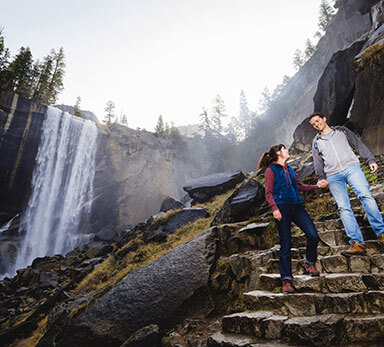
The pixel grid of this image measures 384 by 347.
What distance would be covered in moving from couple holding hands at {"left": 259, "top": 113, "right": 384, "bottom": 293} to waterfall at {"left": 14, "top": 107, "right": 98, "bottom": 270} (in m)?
30.9

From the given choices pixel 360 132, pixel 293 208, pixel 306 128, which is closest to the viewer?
pixel 293 208

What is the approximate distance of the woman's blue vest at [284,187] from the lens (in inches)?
137

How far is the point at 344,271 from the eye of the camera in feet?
11.8

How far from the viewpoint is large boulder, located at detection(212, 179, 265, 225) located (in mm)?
8748

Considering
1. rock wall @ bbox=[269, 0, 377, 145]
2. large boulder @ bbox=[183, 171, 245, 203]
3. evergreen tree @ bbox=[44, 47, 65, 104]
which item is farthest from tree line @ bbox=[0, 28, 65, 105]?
rock wall @ bbox=[269, 0, 377, 145]

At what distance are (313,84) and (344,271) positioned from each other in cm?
4166

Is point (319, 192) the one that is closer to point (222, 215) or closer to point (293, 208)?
point (222, 215)

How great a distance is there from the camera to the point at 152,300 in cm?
495

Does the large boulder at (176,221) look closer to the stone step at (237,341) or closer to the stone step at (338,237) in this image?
the stone step at (338,237)

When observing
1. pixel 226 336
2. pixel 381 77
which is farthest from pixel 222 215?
pixel 381 77

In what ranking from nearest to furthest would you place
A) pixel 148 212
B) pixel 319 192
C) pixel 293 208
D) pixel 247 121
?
pixel 293 208 < pixel 319 192 < pixel 148 212 < pixel 247 121

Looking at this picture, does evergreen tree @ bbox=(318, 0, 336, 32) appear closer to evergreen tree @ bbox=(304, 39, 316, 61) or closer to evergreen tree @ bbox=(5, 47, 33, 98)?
Answer: evergreen tree @ bbox=(304, 39, 316, 61)

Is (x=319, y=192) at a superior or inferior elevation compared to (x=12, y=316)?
superior

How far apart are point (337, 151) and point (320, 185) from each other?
0.73 metres
